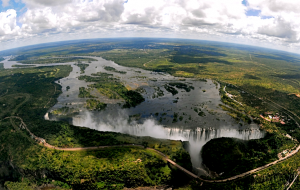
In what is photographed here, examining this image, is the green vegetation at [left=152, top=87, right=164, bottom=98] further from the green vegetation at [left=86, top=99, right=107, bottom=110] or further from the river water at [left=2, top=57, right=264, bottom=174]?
the green vegetation at [left=86, top=99, right=107, bottom=110]

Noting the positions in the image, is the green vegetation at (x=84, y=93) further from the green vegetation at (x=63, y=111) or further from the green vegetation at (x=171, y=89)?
the green vegetation at (x=171, y=89)

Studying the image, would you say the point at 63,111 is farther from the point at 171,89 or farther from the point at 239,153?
the point at 239,153

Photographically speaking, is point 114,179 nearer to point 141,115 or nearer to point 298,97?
point 141,115

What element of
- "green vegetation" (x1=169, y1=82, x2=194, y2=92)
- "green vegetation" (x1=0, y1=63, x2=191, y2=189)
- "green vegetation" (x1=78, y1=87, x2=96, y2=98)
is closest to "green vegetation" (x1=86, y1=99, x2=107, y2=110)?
"green vegetation" (x1=78, y1=87, x2=96, y2=98)

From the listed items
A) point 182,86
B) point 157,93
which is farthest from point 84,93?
point 182,86

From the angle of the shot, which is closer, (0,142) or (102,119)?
(0,142)

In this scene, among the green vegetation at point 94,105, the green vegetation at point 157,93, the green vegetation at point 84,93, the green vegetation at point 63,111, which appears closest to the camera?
the green vegetation at point 63,111

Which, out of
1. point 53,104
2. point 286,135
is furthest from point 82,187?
point 286,135

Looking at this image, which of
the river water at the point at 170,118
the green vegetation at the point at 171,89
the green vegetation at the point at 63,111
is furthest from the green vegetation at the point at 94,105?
the green vegetation at the point at 171,89
